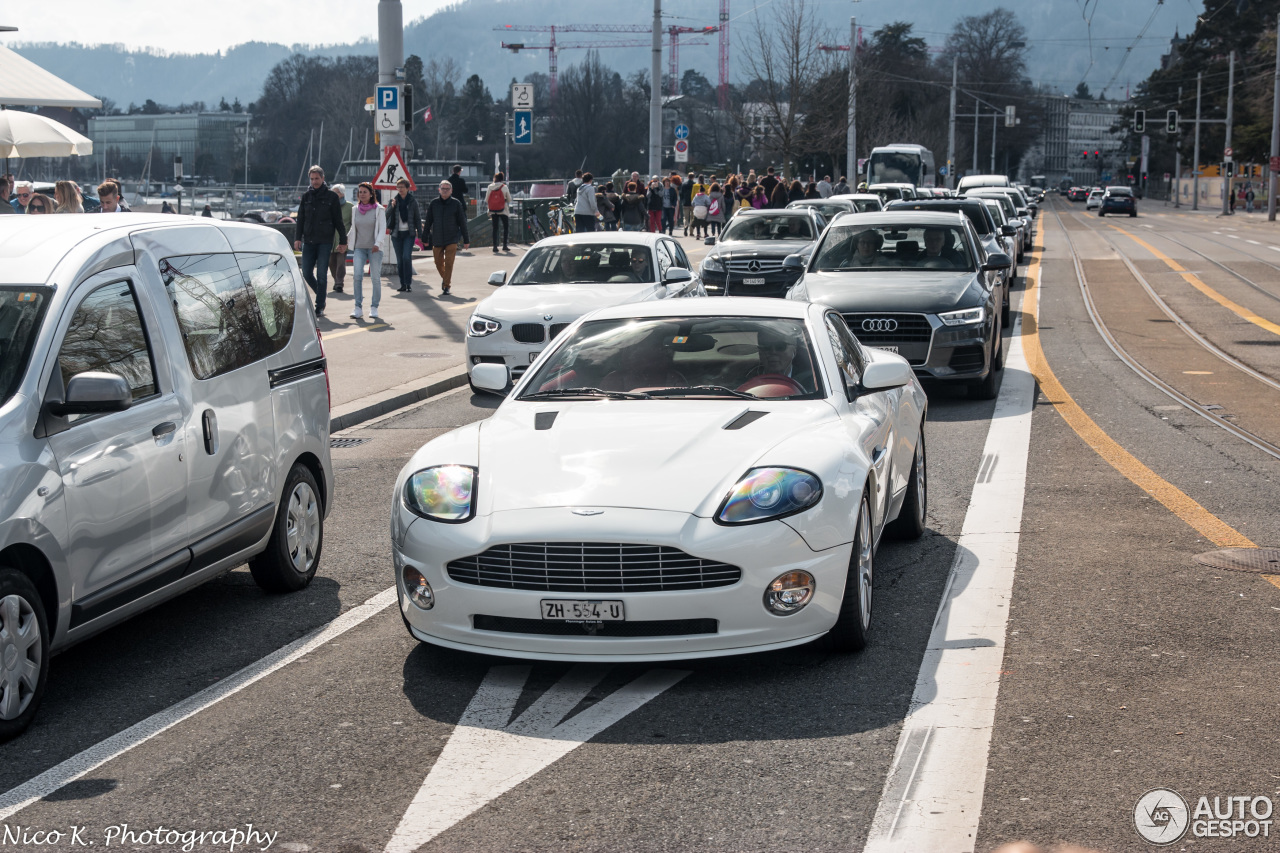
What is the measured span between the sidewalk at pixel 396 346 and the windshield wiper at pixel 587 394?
608 centimetres

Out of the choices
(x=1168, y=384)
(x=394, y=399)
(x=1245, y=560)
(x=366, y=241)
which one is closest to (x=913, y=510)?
(x=1245, y=560)

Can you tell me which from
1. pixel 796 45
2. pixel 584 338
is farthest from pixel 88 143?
pixel 796 45

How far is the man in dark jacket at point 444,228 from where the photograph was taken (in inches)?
907

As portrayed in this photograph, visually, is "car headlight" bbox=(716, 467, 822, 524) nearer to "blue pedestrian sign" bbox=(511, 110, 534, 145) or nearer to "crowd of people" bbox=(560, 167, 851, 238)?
"crowd of people" bbox=(560, 167, 851, 238)

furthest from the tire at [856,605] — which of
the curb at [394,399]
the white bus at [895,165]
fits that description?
the white bus at [895,165]

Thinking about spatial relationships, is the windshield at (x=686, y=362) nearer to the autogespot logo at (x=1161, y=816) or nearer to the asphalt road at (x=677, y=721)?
the asphalt road at (x=677, y=721)

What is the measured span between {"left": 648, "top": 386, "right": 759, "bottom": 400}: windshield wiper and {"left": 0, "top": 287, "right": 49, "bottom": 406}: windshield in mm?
2515

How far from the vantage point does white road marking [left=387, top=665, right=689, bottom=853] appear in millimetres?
4160

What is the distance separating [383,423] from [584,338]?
6148mm

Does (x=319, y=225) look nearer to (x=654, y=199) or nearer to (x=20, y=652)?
(x=20, y=652)

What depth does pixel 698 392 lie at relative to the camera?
6438 millimetres

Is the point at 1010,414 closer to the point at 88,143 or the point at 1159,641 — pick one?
the point at 1159,641

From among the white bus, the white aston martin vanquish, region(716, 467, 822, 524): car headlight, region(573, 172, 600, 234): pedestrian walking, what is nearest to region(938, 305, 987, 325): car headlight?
the white aston martin vanquish

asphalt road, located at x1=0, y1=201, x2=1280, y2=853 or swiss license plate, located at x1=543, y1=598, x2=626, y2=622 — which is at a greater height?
swiss license plate, located at x1=543, y1=598, x2=626, y2=622
